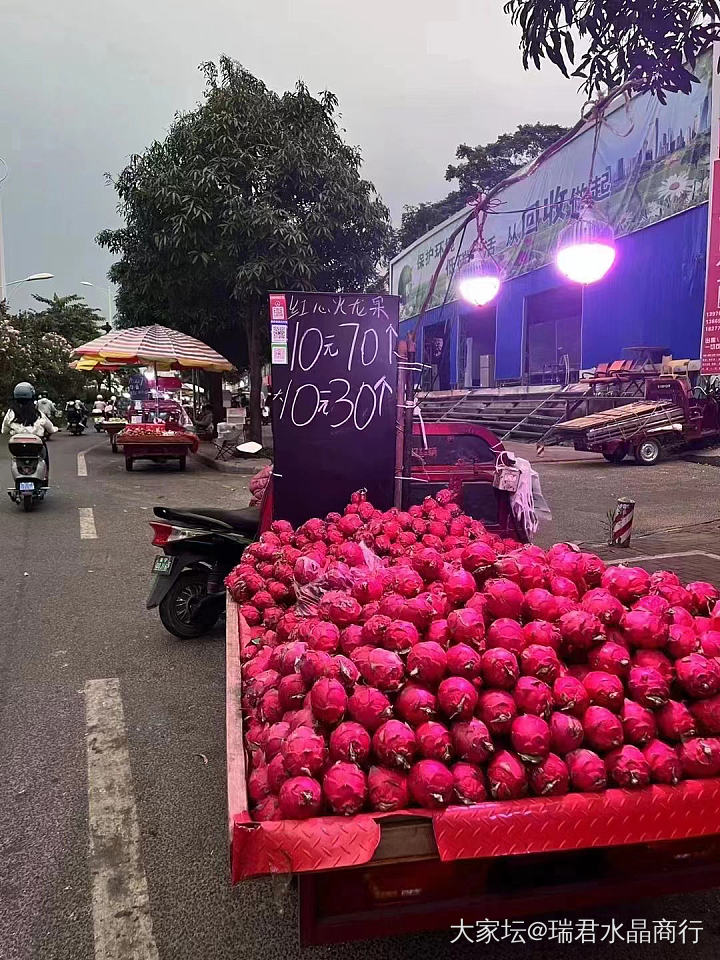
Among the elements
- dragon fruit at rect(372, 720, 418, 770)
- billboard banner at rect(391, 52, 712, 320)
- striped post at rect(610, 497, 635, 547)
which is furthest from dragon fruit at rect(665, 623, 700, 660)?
billboard banner at rect(391, 52, 712, 320)

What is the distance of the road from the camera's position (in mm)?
2256

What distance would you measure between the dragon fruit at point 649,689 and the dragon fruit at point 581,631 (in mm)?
171

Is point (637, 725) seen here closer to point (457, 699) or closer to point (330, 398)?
point (457, 699)

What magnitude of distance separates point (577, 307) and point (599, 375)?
6.40 metres

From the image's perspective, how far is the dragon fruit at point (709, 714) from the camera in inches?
80.3

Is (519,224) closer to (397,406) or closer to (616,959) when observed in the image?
(397,406)

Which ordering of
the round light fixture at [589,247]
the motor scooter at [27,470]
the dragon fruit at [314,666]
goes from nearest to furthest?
the dragon fruit at [314,666] → the round light fixture at [589,247] → the motor scooter at [27,470]

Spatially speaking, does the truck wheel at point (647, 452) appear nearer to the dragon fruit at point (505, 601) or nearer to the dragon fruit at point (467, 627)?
the dragon fruit at point (505, 601)

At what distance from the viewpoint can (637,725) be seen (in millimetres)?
2010

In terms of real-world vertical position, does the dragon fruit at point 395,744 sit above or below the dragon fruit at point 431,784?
above

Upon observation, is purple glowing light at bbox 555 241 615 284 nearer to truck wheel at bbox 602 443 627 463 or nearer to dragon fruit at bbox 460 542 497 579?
dragon fruit at bbox 460 542 497 579

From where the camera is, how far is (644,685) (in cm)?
210

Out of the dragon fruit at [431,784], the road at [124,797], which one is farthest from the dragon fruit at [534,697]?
the road at [124,797]

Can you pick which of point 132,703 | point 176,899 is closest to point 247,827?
point 176,899
